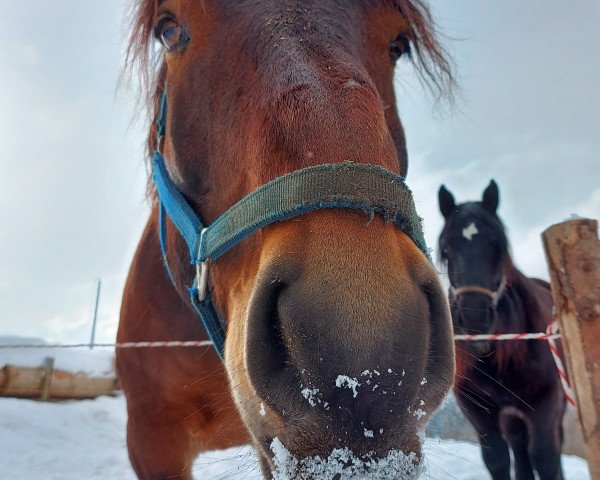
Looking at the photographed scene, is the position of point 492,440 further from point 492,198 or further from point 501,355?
point 492,198

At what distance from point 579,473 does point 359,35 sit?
18.6 ft

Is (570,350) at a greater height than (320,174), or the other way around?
(320,174)

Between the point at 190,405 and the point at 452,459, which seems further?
the point at 452,459

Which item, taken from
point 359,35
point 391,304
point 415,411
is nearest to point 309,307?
point 391,304

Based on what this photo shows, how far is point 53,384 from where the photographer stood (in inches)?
285

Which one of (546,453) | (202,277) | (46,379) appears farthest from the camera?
(46,379)

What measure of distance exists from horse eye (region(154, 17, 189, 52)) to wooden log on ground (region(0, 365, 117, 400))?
21.4ft

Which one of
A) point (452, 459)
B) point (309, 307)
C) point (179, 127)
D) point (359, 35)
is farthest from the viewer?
point (452, 459)

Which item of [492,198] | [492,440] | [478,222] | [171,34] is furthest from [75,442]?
[171,34]

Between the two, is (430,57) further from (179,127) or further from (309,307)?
(309,307)

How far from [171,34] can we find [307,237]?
1.09 meters

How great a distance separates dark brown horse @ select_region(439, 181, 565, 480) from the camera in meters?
3.70

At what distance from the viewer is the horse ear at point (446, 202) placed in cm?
472

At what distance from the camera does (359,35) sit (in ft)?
4.74
